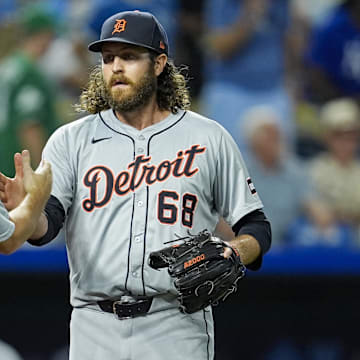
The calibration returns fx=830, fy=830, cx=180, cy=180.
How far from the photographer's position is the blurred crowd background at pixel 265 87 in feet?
17.6

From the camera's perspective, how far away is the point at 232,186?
2883 millimetres

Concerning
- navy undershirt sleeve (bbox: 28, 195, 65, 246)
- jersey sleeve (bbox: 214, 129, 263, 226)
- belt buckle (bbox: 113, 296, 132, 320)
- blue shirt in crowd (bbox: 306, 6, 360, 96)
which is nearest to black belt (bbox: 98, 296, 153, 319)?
belt buckle (bbox: 113, 296, 132, 320)

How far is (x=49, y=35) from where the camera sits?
573 cm

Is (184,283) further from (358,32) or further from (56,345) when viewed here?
(358,32)

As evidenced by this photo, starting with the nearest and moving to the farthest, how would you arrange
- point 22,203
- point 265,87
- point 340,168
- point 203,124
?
point 22,203
point 203,124
point 340,168
point 265,87

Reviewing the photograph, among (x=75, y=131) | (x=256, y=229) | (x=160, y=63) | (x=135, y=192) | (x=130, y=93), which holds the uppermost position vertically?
(x=160, y=63)

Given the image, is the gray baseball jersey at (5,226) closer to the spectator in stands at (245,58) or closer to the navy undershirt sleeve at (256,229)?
the navy undershirt sleeve at (256,229)

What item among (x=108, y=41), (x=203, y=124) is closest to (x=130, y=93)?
(x=108, y=41)

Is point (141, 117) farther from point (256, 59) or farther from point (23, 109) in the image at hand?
point (256, 59)

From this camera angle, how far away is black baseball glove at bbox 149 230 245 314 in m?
2.60

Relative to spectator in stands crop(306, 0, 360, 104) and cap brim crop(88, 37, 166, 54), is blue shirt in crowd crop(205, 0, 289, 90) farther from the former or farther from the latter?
cap brim crop(88, 37, 166, 54)

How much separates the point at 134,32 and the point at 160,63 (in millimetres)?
196

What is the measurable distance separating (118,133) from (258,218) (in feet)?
1.89

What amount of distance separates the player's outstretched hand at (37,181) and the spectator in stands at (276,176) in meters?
2.86
